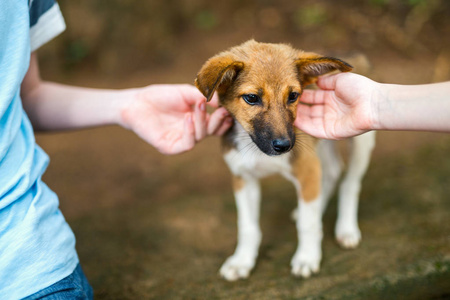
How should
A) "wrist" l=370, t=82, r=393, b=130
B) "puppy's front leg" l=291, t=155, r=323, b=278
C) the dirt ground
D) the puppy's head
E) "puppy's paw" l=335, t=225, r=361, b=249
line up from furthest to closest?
"puppy's paw" l=335, t=225, r=361, b=249
the dirt ground
"puppy's front leg" l=291, t=155, r=323, b=278
the puppy's head
"wrist" l=370, t=82, r=393, b=130

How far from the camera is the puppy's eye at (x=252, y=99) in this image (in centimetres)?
273

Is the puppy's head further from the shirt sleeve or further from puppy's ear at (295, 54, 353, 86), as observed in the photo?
the shirt sleeve

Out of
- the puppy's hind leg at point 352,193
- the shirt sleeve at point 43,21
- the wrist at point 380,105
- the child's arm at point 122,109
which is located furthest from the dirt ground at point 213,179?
the shirt sleeve at point 43,21

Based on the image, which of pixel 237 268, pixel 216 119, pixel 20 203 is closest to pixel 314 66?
pixel 216 119

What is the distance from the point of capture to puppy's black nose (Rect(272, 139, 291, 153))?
8.43ft

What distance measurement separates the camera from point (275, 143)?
2588 mm

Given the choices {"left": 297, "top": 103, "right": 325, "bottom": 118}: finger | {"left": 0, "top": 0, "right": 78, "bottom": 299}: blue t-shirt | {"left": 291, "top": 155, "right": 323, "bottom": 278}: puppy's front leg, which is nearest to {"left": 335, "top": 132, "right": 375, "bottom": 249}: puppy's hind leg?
{"left": 291, "top": 155, "right": 323, "bottom": 278}: puppy's front leg

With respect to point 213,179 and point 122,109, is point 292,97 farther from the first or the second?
point 213,179

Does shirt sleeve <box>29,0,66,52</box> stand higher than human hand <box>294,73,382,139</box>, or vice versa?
shirt sleeve <box>29,0,66,52</box>

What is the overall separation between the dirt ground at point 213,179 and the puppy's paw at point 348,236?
0.07 metres

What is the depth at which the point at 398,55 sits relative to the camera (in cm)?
779

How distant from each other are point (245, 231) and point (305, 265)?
536 millimetres

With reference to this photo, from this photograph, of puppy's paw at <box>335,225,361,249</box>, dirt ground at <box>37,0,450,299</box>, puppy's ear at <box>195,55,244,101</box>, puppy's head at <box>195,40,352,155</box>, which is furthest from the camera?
puppy's paw at <box>335,225,361,249</box>

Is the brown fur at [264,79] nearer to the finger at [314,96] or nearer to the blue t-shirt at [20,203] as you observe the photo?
the finger at [314,96]
